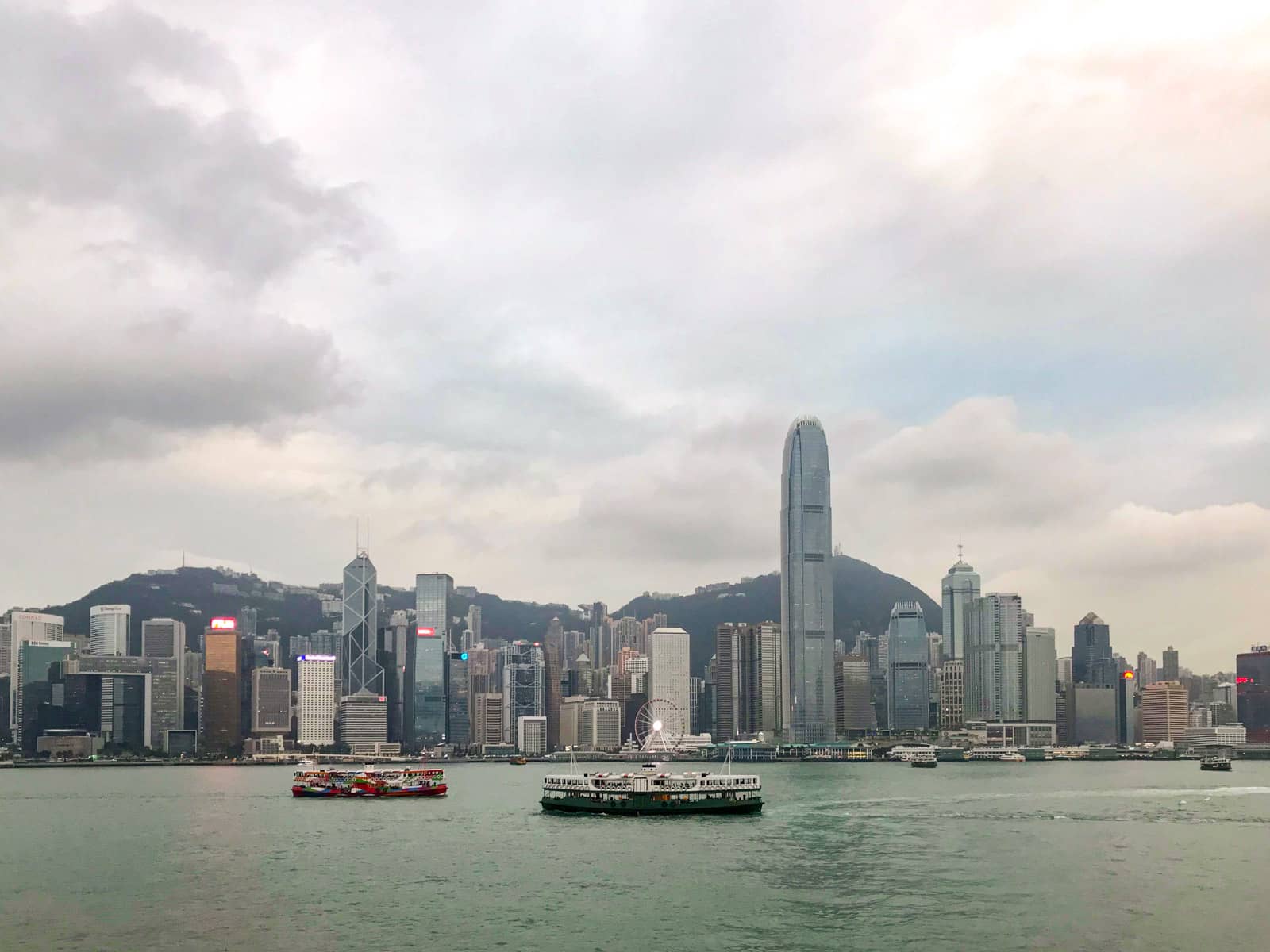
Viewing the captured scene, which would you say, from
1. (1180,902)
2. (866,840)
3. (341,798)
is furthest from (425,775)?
(1180,902)

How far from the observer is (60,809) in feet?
570

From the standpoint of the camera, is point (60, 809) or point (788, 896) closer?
point (788, 896)

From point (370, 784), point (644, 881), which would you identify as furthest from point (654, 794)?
point (370, 784)

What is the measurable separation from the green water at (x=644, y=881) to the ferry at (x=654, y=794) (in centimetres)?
324

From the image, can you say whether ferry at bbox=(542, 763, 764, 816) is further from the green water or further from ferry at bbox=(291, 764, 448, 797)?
ferry at bbox=(291, 764, 448, 797)

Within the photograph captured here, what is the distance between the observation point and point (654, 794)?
13788 cm

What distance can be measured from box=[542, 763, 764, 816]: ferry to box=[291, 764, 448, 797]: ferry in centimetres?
3995

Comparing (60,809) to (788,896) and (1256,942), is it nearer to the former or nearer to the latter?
(788,896)

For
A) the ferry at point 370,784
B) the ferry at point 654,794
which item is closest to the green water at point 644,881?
the ferry at point 654,794

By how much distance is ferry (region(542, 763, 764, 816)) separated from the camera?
138 meters

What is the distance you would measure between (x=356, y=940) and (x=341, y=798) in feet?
378

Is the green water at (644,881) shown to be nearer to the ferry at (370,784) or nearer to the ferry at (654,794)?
the ferry at (654,794)

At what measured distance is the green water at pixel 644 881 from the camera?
237 feet

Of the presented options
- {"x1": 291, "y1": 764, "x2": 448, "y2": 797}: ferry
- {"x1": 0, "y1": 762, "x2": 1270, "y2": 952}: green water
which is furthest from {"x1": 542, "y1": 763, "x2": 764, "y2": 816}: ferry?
{"x1": 291, "y1": 764, "x2": 448, "y2": 797}: ferry
